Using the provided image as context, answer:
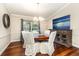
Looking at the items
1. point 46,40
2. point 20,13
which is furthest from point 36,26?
point 46,40

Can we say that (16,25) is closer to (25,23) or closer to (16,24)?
(16,24)

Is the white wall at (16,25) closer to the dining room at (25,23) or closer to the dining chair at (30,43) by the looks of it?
the dining room at (25,23)

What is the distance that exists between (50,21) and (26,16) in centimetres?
56

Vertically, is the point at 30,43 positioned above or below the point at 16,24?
below

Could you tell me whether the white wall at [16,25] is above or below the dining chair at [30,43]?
above

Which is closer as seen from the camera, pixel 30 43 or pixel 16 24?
pixel 16 24

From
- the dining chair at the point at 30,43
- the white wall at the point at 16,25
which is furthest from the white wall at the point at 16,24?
the dining chair at the point at 30,43

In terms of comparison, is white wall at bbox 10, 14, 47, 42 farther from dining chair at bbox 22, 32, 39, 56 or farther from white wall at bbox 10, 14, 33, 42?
dining chair at bbox 22, 32, 39, 56

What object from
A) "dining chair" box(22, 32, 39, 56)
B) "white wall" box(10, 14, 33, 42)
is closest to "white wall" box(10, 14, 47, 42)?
"white wall" box(10, 14, 33, 42)

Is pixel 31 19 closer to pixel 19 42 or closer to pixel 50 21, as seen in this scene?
pixel 50 21

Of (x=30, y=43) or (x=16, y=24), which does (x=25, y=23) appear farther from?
(x=30, y=43)

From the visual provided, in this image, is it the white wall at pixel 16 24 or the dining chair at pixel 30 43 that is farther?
the dining chair at pixel 30 43

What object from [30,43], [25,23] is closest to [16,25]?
[25,23]

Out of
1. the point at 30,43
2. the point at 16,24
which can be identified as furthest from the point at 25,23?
the point at 30,43
